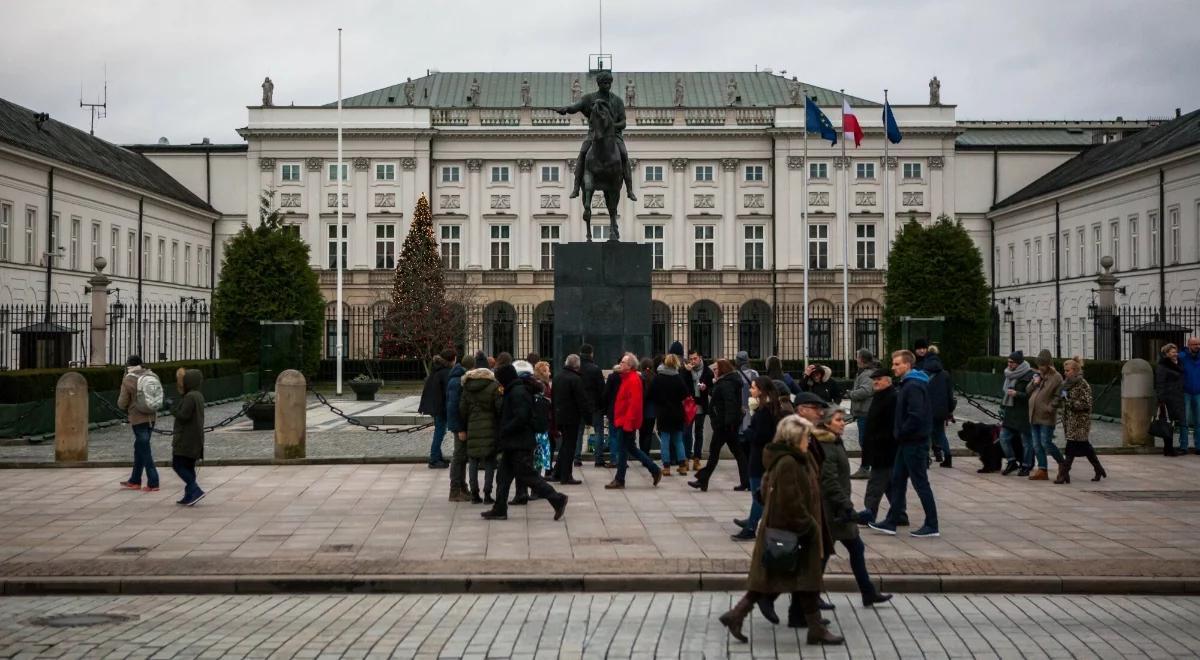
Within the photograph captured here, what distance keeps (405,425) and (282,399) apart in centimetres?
843

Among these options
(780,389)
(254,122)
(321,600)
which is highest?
(254,122)

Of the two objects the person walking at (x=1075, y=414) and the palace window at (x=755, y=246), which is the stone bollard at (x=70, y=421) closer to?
the person walking at (x=1075, y=414)

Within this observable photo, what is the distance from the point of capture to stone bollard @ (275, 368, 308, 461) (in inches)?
825

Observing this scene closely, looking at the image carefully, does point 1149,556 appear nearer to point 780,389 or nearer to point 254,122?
point 780,389

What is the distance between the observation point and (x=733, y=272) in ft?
239

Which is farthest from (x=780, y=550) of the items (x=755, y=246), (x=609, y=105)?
(x=755, y=246)

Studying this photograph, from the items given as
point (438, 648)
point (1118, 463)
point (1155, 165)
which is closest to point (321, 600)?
point (438, 648)

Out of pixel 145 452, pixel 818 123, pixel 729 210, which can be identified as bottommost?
pixel 145 452

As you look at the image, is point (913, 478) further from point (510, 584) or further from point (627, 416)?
point (627, 416)

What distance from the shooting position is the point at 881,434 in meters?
13.2

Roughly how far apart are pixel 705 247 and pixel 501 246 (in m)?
11.9

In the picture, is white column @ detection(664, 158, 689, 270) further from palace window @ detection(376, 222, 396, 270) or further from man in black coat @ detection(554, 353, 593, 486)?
man in black coat @ detection(554, 353, 593, 486)

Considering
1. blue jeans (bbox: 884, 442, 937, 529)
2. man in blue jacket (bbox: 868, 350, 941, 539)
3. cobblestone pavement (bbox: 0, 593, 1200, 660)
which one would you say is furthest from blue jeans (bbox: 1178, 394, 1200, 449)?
cobblestone pavement (bbox: 0, 593, 1200, 660)

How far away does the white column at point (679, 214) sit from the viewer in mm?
73812
